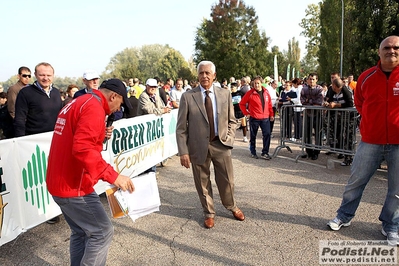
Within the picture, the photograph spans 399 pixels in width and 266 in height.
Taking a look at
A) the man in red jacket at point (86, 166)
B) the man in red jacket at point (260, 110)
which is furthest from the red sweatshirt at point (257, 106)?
the man in red jacket at point (86, 166)

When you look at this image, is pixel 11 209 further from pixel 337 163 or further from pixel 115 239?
pixel 337 163

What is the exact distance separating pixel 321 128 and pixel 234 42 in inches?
1667

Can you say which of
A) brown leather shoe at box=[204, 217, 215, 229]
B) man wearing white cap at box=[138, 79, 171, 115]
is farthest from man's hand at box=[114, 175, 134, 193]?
man wearing white cap at box=[138, 79, 171, 115]

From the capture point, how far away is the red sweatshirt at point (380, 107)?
343 cm

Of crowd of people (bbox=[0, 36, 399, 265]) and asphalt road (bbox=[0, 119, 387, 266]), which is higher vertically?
crowd of people (bbox=[0, 36, 399, 265])

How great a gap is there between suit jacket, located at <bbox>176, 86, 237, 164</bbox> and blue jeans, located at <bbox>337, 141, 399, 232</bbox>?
5.05 ft

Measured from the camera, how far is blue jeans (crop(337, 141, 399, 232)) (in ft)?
11.6

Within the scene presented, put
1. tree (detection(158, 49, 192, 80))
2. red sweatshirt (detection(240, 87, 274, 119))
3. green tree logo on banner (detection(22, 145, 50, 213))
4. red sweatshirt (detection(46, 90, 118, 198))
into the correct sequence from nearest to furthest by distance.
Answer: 1. red sweatshirt (detection(46, 90, 118, 198))
2. green tree logo on banner (detection(22, 145, 50, 213))
3. red sweatshirt (detection(240, 87, 274, 119))
4. tree (detection(158, 49, 192, 80))

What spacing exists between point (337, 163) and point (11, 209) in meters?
6.50

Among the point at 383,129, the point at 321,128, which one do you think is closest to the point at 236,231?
the point at 383,129

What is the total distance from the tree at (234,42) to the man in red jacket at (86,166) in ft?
148

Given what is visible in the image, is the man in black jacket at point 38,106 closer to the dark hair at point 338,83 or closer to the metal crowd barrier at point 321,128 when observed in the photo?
the metal crowd barrier at point 321,128

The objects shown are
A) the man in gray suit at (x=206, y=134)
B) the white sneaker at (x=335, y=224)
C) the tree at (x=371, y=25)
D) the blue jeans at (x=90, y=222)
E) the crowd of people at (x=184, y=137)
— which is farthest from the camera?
the tree at (x=371, y=25)

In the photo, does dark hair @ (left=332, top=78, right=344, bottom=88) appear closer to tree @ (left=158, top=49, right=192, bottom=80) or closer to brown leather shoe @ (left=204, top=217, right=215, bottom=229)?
brown leather shoe @ (left=204, top=217, right=215, bottom=229)
